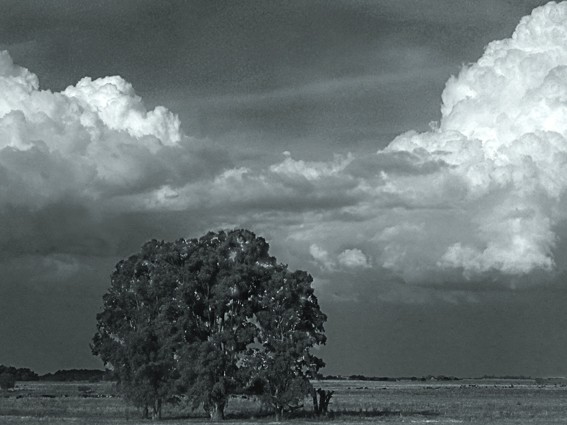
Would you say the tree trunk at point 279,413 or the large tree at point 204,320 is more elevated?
the large tree at point 204,320

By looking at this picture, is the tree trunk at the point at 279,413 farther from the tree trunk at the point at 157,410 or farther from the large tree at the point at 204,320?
the tree trunk at the point at 157,410

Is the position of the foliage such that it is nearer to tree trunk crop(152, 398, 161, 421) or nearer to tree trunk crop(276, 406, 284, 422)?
tree trunk crop(276, 406, 284, 422)

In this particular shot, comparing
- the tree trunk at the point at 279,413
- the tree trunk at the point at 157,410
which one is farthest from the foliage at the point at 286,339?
the tree trunk at the point at 157,410

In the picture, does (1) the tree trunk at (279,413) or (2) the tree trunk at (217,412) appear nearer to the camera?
(1) the tree trunk at (279,413)

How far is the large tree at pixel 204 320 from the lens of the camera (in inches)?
3484

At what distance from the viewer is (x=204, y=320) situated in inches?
→ 3654

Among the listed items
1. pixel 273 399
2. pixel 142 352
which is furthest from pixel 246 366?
pixel 142 352

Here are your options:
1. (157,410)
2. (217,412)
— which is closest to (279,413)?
(217,412)

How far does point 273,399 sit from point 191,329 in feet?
35.2

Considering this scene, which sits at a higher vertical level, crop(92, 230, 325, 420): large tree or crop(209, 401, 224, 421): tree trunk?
crop(92, 230, 325, 420): large tree

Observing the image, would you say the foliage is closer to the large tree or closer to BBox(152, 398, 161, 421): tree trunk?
the large tree

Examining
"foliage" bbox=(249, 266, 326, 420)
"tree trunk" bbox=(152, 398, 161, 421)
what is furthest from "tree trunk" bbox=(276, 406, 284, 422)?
"tree trunk" bbox=(152, 398, 161, 421)

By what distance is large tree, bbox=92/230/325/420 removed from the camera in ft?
290

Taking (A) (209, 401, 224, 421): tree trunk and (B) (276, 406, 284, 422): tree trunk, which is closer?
(B) (276, 406, 284, 422): tree trunk
